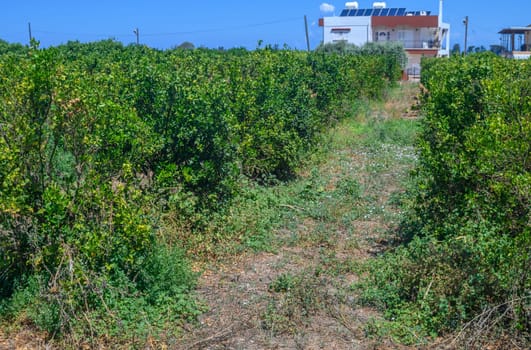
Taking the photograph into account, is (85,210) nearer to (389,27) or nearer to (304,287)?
(304,287)

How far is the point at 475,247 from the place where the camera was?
544cm

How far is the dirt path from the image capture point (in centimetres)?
532

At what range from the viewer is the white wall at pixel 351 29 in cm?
6594

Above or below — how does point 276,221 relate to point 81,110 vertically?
below

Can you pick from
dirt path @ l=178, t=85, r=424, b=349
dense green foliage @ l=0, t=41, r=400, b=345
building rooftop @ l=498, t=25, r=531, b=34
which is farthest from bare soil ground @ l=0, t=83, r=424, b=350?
building rooftop @ l=498, t=25, r=531, b=34

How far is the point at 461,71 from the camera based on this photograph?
10.3m

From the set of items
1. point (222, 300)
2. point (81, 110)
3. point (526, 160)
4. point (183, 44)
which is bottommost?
point (222, 300)

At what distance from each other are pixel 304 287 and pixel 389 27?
61913 millimetres

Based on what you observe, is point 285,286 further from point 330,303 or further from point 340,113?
point 340,113

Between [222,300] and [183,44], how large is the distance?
23304 millimetres

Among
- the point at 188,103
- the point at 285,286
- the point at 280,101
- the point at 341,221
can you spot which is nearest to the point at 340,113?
the point at 280,101

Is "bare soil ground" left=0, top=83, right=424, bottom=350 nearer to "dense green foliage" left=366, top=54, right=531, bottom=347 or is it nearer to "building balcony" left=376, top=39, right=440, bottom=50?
"dense green foliage" left=366, top=54, right=531, bottom=347

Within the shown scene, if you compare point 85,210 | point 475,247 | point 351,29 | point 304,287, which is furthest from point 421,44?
point 85,210

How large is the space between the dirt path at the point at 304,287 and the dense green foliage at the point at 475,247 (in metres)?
0.38
